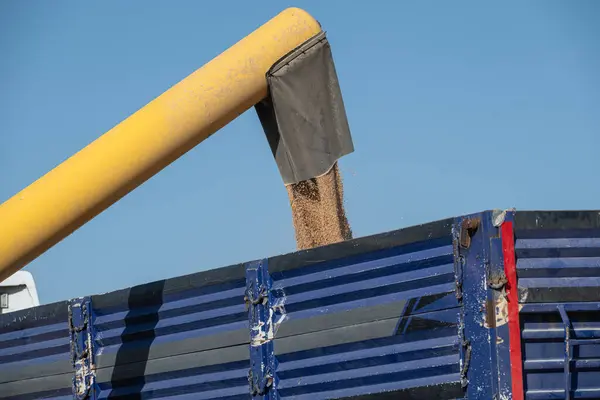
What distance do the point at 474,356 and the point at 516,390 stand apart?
0.90 feet

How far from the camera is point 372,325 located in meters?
5.50

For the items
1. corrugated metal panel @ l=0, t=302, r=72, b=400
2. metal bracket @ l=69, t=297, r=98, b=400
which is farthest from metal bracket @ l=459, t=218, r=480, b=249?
corrugated metal panel @ l=0, t=302, r=72, b=400

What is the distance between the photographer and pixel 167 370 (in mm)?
6586

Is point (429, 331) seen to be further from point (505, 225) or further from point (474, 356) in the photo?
point (505, 225)

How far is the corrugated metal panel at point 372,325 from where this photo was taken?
17.2 ft

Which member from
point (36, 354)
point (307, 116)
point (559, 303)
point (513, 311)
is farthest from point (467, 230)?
point (36, 354)

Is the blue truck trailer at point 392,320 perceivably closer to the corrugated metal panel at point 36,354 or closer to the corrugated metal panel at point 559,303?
the corrugated metal panel at point 559,303

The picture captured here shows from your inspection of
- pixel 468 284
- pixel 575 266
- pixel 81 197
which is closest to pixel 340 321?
pixel 468 284

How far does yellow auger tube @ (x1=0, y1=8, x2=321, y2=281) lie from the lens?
6070 mm

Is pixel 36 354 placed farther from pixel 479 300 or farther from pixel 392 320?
pixel 479 300

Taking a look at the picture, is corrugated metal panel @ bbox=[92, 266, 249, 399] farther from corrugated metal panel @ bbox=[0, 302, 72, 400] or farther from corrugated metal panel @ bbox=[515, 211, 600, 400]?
corrugated metal panel @ bbox=[515, 211, 600, 400]

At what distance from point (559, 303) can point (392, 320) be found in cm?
92

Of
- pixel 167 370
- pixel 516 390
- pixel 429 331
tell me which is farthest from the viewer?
pixel 167 370

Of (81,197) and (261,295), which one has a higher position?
(81,197)
